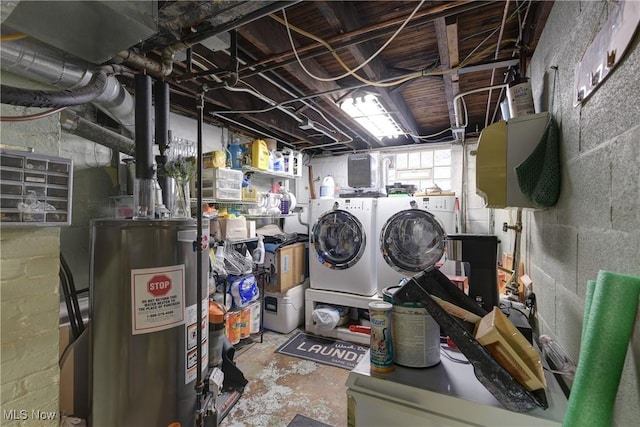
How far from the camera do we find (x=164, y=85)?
5.22 ft

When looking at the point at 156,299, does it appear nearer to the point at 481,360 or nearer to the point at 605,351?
the point at 481,360

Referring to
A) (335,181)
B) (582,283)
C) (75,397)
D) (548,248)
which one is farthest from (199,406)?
(335,181)

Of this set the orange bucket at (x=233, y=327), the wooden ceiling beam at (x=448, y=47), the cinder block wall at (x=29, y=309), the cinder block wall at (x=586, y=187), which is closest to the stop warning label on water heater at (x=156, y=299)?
the cinder block wall at (x=29, y=309)

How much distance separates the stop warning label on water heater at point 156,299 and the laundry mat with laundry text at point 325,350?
188 centimetres

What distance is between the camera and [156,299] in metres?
1.27

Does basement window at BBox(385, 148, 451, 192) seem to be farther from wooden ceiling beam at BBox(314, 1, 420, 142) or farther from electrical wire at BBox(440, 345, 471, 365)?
electrical wire at BBox(440, 345, 471, 365)

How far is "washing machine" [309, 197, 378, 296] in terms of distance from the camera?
A: 3150 millimetres

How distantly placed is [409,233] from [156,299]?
2550mm

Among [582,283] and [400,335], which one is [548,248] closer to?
[582,283]

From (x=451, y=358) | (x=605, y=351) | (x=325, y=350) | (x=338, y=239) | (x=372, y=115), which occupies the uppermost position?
(x=372, y=115)

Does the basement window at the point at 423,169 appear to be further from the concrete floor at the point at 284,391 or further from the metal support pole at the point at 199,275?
the metal support pole at the point at 199,275

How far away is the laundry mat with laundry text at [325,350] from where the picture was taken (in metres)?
2.78

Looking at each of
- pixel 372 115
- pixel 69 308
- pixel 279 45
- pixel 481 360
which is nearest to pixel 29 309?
pixel 69 308

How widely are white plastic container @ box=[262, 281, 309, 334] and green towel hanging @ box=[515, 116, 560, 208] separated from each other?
2.79 metres
